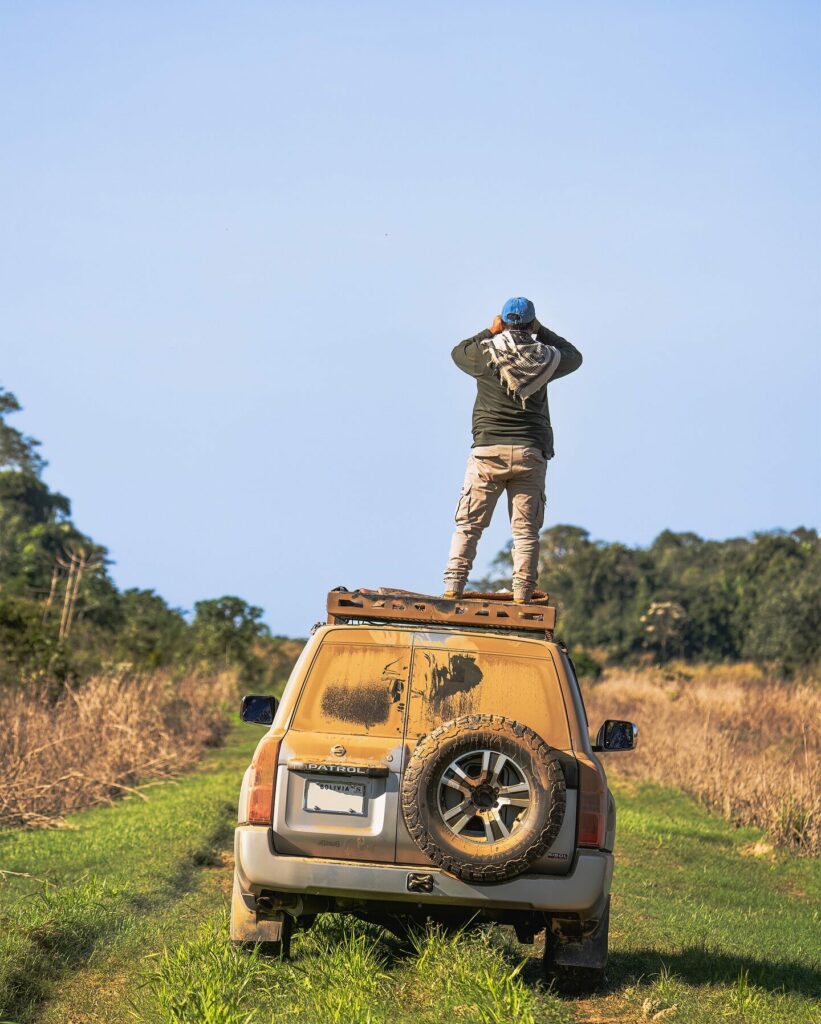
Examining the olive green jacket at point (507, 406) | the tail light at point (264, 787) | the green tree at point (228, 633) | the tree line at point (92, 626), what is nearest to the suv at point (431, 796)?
the tail light at point (264, 787)

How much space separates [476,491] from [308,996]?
14.7 ft

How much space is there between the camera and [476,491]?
34.9 feet

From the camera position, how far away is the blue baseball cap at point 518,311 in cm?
1057

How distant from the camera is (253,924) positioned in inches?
308

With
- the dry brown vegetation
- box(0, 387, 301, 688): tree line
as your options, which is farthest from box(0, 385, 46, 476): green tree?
the dry brown vegetation

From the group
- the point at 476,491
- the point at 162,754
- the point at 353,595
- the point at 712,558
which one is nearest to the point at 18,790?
the point at 162,754

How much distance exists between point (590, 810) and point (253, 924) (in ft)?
6.47

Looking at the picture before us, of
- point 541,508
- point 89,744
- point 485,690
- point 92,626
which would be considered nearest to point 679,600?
point 92,626

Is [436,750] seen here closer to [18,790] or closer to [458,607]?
[458,607]

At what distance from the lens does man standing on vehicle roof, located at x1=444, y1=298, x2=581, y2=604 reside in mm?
10430

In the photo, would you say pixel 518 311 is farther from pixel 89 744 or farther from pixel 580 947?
pixel 89 744

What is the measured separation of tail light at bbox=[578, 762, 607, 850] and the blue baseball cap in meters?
4.12

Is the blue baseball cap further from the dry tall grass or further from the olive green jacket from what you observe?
the dry tall grass

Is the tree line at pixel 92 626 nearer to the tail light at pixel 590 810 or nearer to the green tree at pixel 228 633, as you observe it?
the green tree at pixel 228 633
